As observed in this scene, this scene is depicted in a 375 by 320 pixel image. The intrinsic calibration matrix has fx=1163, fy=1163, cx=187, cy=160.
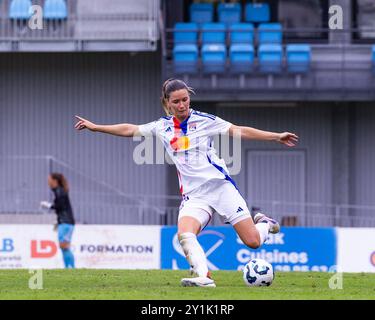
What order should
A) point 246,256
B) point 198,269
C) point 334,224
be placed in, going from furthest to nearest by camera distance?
point 334,224 < point 246,256 < point 198,269

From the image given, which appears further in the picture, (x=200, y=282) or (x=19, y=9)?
(x=19, y=9)

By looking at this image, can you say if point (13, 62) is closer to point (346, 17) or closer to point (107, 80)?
point (107, 80)

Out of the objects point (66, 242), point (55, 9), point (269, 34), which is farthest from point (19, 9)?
point (66, 242)

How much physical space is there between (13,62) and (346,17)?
8633 millimetres

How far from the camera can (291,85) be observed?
27719mm

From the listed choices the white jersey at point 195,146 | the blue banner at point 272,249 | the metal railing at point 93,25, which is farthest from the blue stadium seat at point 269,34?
the white jersey at point 195,146

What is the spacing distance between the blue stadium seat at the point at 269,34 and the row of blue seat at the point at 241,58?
0.47 m

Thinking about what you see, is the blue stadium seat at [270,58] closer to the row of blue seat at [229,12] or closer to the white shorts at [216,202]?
the row of blue seat at [229,12]

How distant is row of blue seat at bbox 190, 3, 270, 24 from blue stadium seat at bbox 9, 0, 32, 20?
4.46m

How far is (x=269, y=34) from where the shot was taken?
92.8 feet

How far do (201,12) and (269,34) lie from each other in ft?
7.52

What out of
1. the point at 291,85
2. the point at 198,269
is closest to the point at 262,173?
the point at 291,85

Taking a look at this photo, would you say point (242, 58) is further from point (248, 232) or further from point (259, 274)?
point (259, 274)

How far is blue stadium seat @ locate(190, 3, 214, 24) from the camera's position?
2959cm
